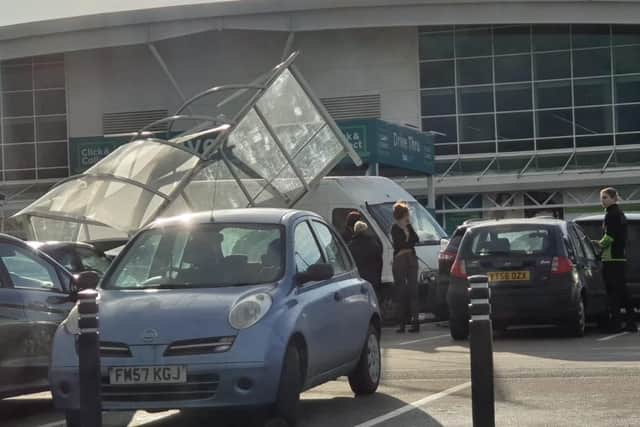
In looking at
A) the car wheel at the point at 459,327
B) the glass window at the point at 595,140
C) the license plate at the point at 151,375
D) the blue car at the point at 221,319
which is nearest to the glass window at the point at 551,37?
the glass window at the point at 595,140

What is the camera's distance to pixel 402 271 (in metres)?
17.6

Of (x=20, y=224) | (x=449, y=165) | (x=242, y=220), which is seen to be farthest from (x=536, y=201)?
(x=242, y=220)

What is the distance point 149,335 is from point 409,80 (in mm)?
40768

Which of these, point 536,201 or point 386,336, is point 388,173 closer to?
point 536,201

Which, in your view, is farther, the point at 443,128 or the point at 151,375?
the point at 443,128

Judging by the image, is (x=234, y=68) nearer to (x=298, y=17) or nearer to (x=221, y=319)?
(x=298, y=17)

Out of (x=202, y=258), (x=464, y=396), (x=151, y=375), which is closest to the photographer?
(x=151, y=375)

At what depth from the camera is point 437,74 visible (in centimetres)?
4788

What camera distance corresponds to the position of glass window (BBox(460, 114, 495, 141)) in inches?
1858

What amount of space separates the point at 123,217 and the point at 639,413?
13.3 m

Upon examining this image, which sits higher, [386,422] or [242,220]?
[242,220]

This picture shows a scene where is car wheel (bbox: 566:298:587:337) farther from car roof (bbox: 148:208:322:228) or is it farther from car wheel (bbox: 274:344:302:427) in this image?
car wheel (bbox: 274:344:302:427)

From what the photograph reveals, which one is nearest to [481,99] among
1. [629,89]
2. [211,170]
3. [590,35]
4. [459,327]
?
[590,35]

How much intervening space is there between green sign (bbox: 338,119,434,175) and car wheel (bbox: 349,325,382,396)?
61.7 feet
